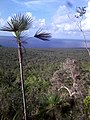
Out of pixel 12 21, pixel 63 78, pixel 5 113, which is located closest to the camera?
pixel 12 21

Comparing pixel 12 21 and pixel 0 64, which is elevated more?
pixel 12 21

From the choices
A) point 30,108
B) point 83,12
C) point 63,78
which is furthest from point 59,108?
point 63,78

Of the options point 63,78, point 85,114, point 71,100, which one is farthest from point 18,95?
point 63,78

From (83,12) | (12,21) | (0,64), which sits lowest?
(0,64)

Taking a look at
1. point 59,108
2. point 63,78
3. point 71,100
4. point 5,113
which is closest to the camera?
point 5,113

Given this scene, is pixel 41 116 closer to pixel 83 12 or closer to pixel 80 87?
pixel 83 12

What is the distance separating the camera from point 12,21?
764 centimetres

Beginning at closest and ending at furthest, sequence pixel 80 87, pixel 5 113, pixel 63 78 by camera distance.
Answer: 1. pixel 5 113
2. pixel 80 87
3. pixel 63 78

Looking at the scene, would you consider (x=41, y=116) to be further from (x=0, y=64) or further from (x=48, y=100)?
(x=0, y=64)

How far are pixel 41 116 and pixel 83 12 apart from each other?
5.72m

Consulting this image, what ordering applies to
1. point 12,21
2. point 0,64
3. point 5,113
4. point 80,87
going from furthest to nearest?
1. point 0,64
2. point 80,87
3. point 5,113
4. point 12,21

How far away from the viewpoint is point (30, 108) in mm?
13859

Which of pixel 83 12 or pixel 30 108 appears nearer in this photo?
pixel 30 108

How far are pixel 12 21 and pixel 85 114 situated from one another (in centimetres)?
814
